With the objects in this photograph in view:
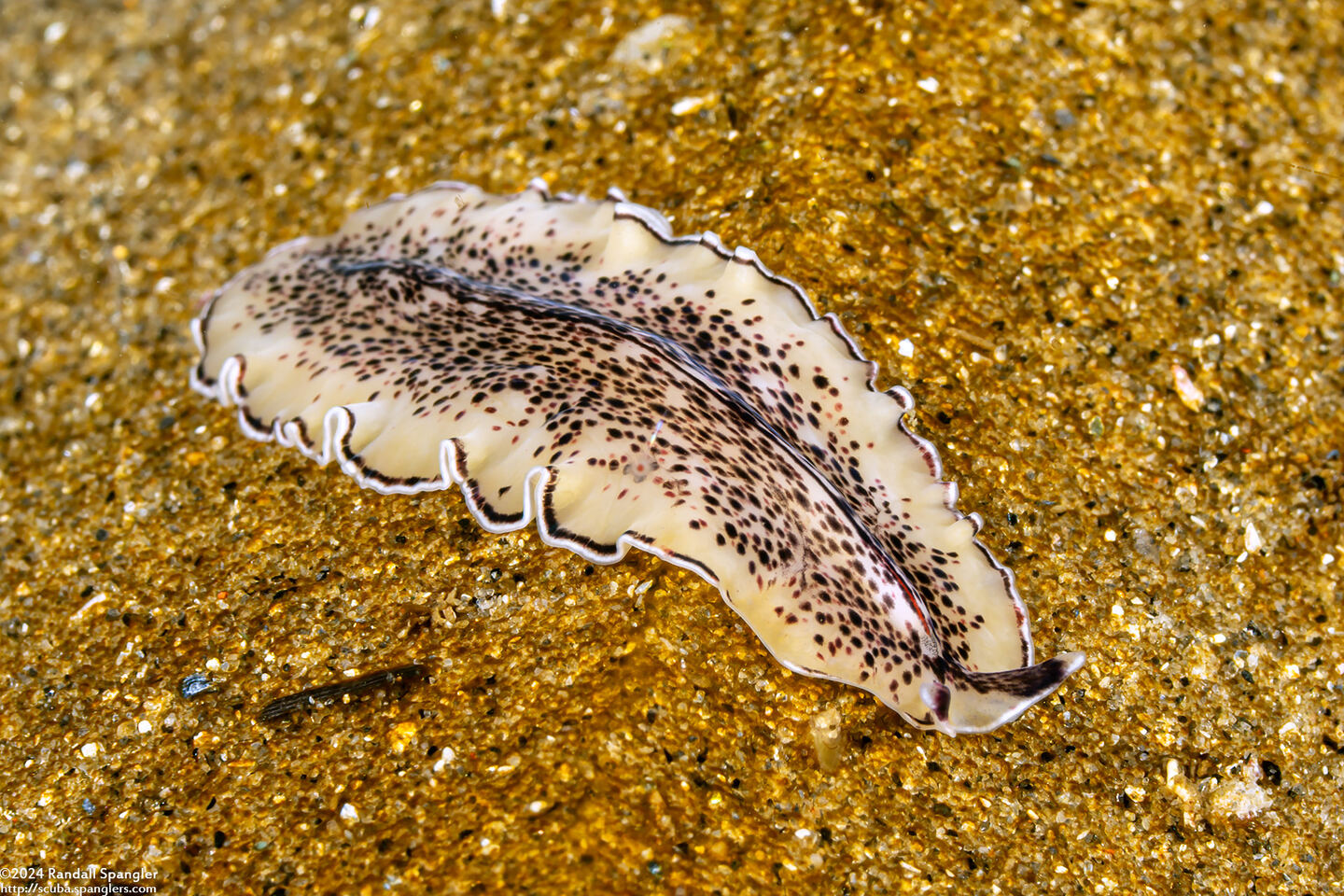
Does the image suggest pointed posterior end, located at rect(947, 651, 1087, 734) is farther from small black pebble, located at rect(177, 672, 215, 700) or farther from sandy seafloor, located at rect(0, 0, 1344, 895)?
small black pebble, located at rect(177, 672, 215, 700)

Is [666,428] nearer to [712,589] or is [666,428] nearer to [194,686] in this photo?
[712,589]

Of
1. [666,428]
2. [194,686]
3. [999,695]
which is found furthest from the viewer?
[194,686]

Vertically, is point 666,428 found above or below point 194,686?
above

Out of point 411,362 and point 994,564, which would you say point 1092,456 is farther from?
point 411,362

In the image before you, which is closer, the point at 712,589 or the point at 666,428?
the point at 666,428

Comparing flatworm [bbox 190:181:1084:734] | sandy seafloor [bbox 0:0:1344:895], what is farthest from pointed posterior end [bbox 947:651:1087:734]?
sandy seafloor [bbox 0:0:1344:895]

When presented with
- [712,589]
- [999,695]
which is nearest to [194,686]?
[712,589]

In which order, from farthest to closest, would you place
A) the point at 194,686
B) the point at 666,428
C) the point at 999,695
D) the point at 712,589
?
1. the point at 194,686
2. the point at 712,589
3. the point at 666,428
4. the point at 999,695
